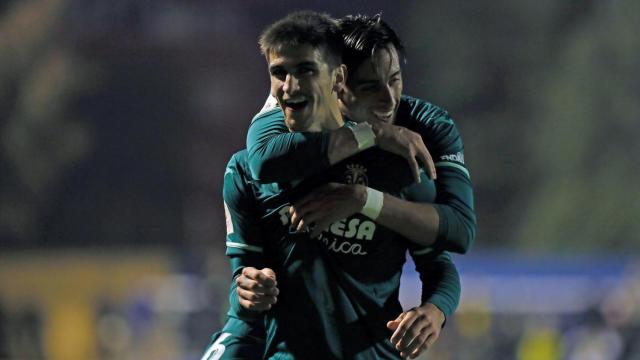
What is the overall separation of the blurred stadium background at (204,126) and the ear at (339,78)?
12122 millimetres

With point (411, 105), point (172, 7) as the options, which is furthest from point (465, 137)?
point (411, 105)

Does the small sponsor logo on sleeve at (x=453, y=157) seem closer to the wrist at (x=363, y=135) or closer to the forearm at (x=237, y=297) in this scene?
the wrist at (x=363, y=135)

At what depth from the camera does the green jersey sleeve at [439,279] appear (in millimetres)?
3873

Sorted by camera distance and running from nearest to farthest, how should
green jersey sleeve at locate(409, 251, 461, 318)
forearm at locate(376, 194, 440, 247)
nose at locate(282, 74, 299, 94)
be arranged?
nose at locate(282, 74, 299, 94), forearm at locate(376, 194, 440, 247), green jersey sleeve at locate(409, 251, 461, 318)

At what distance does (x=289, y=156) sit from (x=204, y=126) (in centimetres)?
1466

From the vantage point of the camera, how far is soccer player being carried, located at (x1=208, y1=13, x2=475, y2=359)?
3.58 metres

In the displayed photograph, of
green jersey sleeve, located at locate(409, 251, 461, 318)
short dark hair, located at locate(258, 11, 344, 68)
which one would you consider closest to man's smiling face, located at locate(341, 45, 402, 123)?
short dark hair, located at locate(258, 11, 344, 68)

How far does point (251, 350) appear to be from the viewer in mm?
3867

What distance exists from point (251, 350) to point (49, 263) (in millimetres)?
13669

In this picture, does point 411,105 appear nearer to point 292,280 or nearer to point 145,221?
point 292,280

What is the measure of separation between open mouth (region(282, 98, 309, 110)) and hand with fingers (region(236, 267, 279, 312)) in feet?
1.60

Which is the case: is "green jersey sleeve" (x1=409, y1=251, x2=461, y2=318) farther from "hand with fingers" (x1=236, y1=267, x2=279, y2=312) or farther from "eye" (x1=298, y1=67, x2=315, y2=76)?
"eye" (x1=298, y1=67, x2=315, y2=76)

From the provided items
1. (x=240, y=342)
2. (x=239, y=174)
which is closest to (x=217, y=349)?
(x=240, y=342)

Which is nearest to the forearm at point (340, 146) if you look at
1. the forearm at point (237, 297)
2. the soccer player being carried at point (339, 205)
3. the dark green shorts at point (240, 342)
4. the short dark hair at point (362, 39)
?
the soccer player being carried at point (339, 205)
